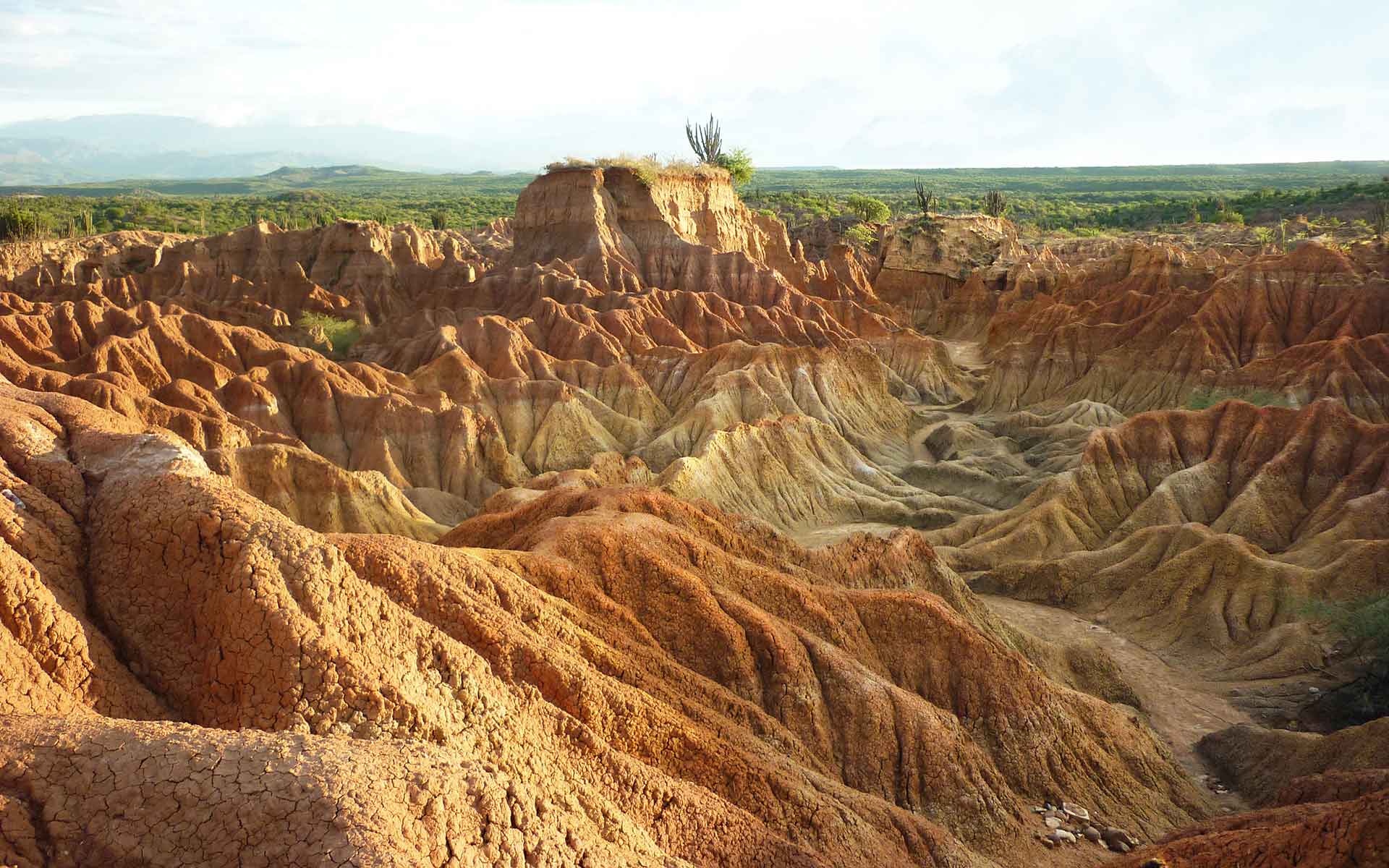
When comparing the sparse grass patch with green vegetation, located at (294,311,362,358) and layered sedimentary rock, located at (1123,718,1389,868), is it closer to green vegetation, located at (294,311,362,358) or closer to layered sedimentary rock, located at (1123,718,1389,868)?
green vegetation, located at (294,311,362,358)

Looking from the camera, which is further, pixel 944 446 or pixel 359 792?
pixel 944 446

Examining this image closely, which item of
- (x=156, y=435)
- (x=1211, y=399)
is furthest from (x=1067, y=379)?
(x=156, y=435)

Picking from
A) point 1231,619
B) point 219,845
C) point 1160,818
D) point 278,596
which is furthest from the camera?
point 1231,619

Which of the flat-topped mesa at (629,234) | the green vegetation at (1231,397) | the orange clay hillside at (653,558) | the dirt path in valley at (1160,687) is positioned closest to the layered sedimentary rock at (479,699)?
the orange clay hillside at (653,558)

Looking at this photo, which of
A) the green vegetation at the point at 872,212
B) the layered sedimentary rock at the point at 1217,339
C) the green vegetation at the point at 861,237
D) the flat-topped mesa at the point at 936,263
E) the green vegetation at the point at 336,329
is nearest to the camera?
the layered sedimentary rock at the point at 1217,339

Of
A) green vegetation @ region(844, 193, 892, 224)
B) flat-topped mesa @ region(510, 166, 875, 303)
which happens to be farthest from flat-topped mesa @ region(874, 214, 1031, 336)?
green vegetation @ region(844, 193, 892, 224)

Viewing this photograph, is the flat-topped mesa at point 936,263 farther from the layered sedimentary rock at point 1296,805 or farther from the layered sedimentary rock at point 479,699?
the layered sedimentary rock at point 479,699

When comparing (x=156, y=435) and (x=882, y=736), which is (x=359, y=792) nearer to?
(x=156, y=435)
